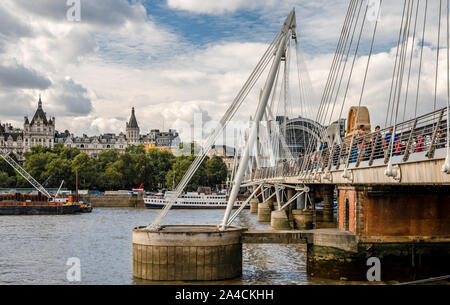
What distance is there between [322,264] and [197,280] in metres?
5.48

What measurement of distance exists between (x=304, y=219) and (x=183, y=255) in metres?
26.4

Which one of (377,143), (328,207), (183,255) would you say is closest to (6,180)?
(328,207)

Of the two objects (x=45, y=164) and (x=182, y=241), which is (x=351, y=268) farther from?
(x=45, y=164)

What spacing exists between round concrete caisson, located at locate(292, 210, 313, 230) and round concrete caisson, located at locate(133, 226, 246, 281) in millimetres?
25068

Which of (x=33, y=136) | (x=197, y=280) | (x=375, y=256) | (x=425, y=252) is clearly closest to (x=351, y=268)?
(x=375, y=256)

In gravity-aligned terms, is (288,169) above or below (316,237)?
above

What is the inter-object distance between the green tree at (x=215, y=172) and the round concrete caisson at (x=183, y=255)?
110428mm

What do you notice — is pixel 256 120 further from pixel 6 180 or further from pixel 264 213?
pixel 6 180

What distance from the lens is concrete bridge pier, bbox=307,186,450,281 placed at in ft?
74.6

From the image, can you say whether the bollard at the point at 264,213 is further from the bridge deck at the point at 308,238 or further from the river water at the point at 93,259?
the bridge deck at the point at 308,238

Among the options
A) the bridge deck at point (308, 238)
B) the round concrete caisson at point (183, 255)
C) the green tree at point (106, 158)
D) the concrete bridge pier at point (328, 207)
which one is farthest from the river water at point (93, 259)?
the green tree at point (106, 158)

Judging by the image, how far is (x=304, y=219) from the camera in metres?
45.9

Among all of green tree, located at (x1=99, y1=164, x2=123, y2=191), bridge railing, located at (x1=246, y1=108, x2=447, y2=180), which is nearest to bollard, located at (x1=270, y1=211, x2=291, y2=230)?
bridge railing, located at (x1=246, y1=108, x2=447, y2=180)

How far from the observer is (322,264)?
75.9 feet
